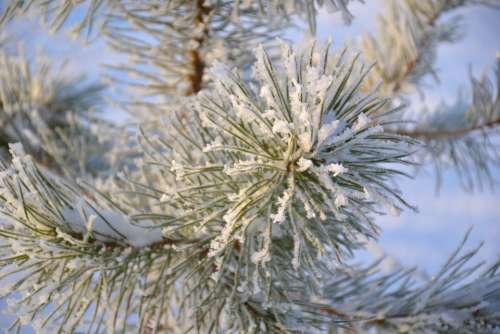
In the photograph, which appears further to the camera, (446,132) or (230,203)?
(446,132)

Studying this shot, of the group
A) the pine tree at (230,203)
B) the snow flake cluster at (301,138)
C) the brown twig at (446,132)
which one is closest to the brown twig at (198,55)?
the pine tree at (230,203)

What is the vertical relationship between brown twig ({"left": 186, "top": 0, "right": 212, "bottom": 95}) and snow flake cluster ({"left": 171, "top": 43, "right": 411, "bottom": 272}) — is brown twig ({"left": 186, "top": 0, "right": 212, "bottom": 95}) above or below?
above

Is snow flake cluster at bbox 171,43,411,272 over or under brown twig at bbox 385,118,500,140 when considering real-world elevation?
under

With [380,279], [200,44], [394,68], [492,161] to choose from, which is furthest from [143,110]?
[492,161]

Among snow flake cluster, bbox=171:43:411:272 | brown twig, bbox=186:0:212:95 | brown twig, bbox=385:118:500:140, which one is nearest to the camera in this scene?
snow flake cluster, bbox=171:43:411:272

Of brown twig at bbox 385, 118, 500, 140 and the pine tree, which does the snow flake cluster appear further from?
brown twig at bbox 385, 118, 500, 140

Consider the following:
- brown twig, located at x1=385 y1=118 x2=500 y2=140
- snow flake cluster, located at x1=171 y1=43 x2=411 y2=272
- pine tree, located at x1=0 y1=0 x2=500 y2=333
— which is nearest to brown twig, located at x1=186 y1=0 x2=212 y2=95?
pine tree, located at x1=0 y1=0 x2=500 y2=333

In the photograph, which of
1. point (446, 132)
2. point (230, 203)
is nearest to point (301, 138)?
point (230, 203)

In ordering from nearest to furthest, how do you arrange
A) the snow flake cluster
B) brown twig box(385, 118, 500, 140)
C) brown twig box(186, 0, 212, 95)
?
the snow flake cluster, brown twig box(186, 0, 212, 95), brown twig box(385, 118, 500, 140)

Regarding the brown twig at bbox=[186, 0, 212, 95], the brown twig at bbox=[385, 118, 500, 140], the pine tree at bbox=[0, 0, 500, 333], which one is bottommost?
the pine tree at bbox=[0, 0, 500, 333]

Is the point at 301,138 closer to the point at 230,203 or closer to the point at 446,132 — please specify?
the point at 230,203

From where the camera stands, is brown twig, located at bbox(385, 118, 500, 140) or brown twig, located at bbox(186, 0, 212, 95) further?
brown twig, located at bbox(385, 118, 500, 140)
